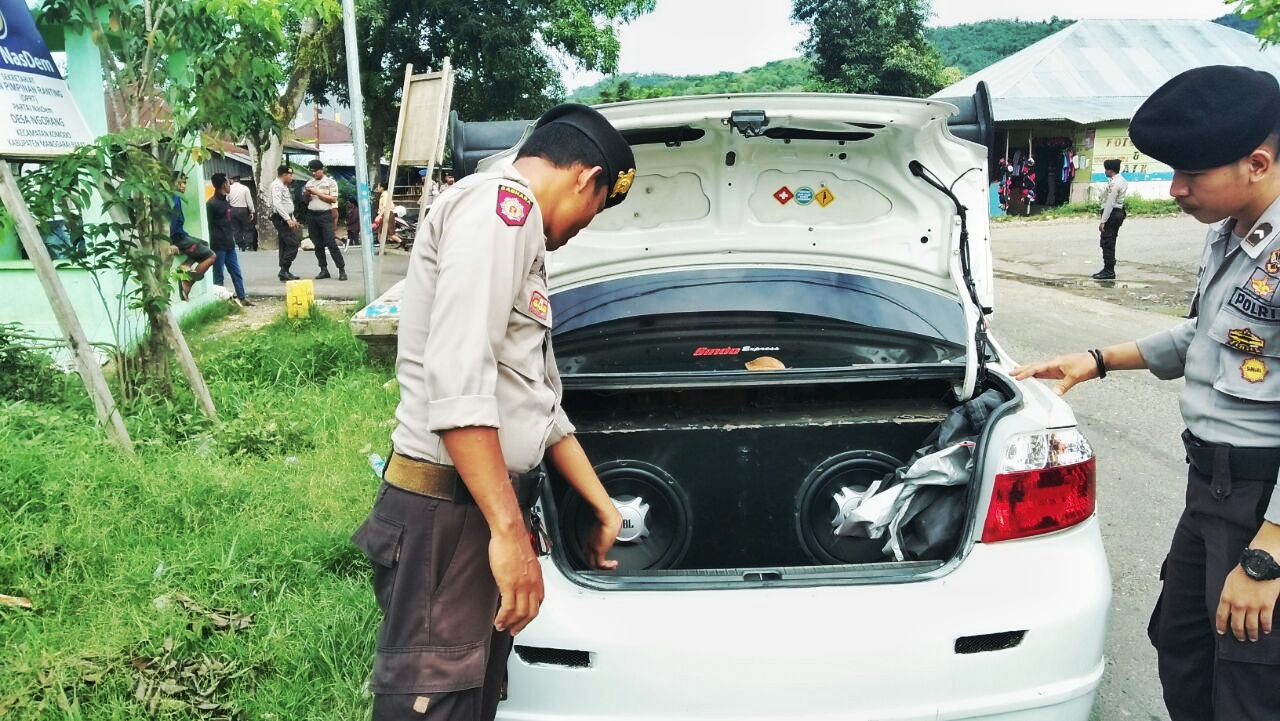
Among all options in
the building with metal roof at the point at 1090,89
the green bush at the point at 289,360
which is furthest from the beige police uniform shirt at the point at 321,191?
the building with metal roof at the point at 1090,89

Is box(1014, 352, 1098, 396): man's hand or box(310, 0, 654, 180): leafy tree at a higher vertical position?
box(310, 0, 654, 180): leafy tree

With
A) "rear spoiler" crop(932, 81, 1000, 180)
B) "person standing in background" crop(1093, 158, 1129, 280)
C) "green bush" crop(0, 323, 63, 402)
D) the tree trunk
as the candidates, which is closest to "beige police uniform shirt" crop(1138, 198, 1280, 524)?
"rear spoiler" crop(932, 81, 1000, 180)

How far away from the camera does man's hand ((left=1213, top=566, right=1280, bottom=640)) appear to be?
5.75 feet

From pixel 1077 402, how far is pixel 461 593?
545 cm

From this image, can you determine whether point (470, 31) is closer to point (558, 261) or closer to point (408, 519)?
point (558, 261)

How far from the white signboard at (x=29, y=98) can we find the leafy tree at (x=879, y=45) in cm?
2889

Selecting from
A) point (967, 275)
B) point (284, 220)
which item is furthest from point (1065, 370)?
point (284, 220)

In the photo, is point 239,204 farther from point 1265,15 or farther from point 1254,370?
point 1254,370

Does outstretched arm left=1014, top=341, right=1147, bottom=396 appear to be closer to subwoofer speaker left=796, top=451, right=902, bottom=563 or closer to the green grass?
subwoofer speaker left=796, top=451, right=902, bottom=563

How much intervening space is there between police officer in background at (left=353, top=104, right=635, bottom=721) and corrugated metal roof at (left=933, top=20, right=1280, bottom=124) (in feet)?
83.2

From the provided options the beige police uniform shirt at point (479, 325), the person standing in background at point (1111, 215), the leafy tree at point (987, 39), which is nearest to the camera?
the beige police uniform shirt at point (479, 325)

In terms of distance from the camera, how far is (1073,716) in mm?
2068

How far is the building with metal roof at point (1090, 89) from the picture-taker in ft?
80.5

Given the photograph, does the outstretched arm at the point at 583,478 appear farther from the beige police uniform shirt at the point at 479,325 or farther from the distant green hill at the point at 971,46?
the distant green hill at the point at 971,46
